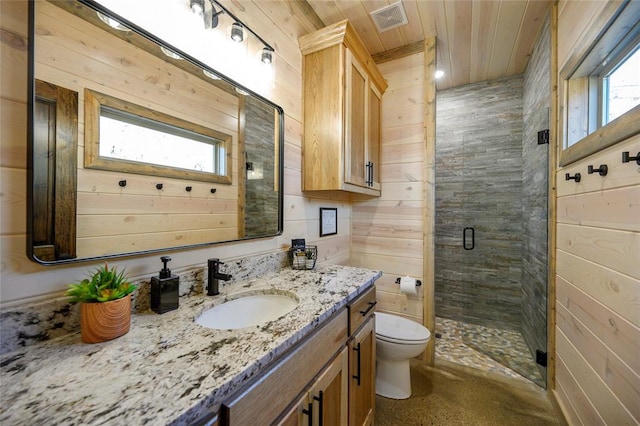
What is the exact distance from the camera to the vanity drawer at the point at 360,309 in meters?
1.17

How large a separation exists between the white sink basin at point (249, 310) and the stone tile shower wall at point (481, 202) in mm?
2426

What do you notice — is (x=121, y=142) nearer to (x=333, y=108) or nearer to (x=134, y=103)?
(x=134, y=103)

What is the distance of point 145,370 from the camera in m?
0.57

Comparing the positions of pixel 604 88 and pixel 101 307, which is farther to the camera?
pixel 604 88

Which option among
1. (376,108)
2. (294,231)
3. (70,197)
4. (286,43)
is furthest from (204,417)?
(376,108)

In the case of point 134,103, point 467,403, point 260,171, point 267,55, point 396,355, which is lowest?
point 467,403

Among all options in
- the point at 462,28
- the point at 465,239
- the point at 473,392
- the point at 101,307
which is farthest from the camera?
the point at 465,239

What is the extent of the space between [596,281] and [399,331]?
3.55 feet

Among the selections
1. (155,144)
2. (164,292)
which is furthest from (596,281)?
(155,144)

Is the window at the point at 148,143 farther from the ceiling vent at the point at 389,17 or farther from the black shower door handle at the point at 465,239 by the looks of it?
the black shower door handle at the point at 465,239

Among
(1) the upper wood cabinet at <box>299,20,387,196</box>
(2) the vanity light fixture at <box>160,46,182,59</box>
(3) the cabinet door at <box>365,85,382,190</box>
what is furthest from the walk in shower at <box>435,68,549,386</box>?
(2) the vanity light fixture at <box>160,46,182,59</box>

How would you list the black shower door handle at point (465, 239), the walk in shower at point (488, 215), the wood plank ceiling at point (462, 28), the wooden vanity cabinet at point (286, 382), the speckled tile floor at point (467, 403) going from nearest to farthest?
1. the wooden vanity cabinet at point (286, 382)
2. the speckled tile floor at point (467, 403)
3. the wood plank ceiling at point (462, 28)
4. the walk in shower at point (488, 215)
5. the black shower door handle at point (465, 239)

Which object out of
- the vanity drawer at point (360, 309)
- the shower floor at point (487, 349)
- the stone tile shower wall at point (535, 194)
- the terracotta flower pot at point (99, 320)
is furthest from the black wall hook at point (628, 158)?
the shower floor at point (487, 349)

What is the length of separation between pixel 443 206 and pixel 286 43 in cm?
235
